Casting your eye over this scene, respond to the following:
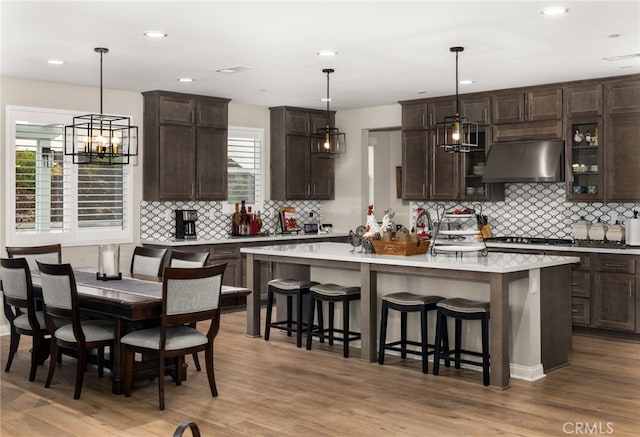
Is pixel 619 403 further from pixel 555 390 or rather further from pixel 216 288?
pixel 216 288

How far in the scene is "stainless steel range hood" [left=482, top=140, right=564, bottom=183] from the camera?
7297 mm

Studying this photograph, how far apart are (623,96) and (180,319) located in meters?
5.00

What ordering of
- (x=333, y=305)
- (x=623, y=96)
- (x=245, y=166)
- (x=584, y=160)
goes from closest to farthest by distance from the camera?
(x=333, y=305) → (x=623, y=96) → (x=584, y=160) → (x=245, y=166)

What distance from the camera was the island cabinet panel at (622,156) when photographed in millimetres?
6895

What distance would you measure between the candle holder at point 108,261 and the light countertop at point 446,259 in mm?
1508

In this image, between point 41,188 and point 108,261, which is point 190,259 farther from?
point 41,188

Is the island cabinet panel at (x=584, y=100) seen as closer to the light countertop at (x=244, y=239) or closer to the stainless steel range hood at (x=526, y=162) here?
the stainless steel range hood at (x=526, y=162)

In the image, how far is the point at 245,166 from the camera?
30.0ft

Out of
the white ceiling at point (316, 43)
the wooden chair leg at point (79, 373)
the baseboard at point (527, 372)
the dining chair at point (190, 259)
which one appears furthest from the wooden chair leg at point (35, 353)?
the baseboard at point (527, 372)

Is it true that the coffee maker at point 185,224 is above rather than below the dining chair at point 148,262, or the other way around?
above

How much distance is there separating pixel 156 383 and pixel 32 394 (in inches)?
33.7

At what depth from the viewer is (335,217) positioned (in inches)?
391

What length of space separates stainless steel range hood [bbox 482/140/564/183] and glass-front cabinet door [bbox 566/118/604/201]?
0.11m

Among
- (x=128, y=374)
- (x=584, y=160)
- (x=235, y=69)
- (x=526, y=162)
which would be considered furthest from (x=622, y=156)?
(x=128, y=374)
